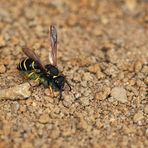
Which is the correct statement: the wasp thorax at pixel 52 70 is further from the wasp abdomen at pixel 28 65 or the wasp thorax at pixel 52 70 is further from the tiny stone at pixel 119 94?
the tiny stone at pixel 119 94

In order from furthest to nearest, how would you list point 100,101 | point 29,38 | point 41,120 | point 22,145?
point 29,38 < point 100,101 < point 41,120 < point 22,145

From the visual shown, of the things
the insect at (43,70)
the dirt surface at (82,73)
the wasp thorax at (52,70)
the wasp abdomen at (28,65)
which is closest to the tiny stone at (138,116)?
the dirt surface at (82,73)

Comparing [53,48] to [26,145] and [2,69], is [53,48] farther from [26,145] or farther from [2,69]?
[26,145]

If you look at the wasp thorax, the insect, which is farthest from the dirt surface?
the wasp thorax

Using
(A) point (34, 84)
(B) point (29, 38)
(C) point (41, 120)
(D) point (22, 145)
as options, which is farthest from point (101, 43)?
(D) point (22, 145)

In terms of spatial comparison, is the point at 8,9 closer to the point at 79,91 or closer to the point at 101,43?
the point at 101,43

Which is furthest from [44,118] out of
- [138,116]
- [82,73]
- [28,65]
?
[138,116]

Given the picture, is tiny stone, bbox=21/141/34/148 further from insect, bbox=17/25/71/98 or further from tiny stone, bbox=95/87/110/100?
tiny stone, bbox=95/87/110/100
